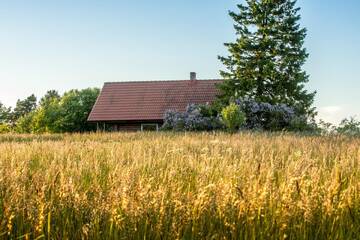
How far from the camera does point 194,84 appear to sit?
41.7m

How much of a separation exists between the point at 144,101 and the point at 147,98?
0.47 meters

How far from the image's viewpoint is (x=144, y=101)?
40094 mm

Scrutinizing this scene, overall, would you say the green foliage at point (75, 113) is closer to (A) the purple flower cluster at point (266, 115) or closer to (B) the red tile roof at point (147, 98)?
(B) the red tile roof at point (147, 98)

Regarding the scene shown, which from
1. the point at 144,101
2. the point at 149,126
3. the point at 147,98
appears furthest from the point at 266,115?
the point at 147,98

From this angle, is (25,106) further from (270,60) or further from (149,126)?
(270,60)

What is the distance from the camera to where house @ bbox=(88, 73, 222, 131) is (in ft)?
127

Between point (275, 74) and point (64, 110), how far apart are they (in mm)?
26158

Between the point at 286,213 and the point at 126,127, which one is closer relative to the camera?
the point at 286,213

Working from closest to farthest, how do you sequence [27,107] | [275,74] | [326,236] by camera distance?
[326,236]
[275,74]
[27,107]

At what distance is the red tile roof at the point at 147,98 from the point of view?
38.9m

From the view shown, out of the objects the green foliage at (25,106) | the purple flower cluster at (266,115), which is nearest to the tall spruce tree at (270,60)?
the purple flower cluster at (266,115)

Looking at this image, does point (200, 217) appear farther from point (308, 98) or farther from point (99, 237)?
point (308, 98)

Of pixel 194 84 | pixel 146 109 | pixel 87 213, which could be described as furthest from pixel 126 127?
pixel 87 213

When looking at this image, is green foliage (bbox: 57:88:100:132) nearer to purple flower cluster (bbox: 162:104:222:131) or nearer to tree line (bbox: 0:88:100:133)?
tree line (bbox: 0:88:100:133)
